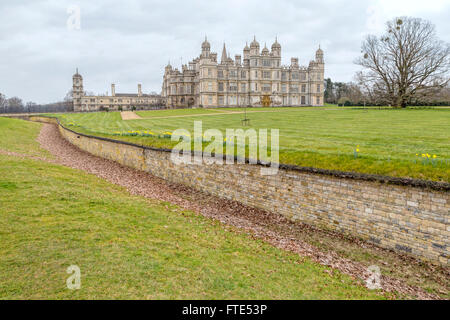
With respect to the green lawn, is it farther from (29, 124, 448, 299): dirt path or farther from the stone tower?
the stone tower

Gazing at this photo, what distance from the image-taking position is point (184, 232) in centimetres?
890

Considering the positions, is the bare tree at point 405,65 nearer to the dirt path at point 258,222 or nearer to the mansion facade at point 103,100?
the dirt path at point 258,222

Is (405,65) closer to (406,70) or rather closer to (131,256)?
(406,70)

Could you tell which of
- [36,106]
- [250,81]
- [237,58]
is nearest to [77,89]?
[36,106]

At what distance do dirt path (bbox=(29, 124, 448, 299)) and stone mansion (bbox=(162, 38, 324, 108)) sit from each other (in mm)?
46415

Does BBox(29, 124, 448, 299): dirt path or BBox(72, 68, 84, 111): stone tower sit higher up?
BBox(72, 68, 84, 111): stone tower

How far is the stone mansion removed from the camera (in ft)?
203

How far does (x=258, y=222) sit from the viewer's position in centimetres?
1145

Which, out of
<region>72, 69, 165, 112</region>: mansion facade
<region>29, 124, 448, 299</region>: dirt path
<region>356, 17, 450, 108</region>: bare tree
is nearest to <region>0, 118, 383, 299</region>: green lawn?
<region>29, 124, 448, 299</region>: dirt path

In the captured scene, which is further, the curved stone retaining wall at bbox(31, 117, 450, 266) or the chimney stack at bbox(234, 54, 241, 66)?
the chimney stack at bbox(234, 54, 241, 66)

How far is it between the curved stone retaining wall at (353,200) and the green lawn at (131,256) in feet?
8.93

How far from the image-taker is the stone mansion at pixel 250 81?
61844 millimetres
